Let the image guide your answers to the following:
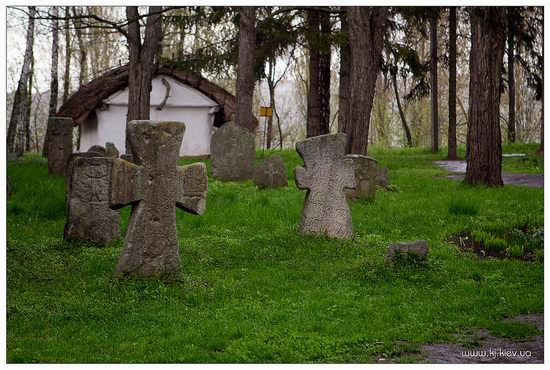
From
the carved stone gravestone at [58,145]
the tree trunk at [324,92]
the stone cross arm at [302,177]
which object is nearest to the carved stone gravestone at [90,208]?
the stone cross arm at [302,177]

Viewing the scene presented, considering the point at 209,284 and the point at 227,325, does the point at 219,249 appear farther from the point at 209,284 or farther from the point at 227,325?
the point at 227,325

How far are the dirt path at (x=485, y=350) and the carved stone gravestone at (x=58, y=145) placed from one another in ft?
48.4

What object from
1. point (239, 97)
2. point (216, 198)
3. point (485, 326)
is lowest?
point (485, 326)

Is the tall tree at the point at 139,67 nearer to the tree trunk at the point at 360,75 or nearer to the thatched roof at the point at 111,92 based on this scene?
the tree trunk at the point at 360,75

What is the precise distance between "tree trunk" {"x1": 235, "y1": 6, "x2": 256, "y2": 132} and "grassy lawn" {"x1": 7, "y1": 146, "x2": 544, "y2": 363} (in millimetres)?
8994

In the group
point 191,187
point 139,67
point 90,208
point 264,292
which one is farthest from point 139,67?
point 264,292

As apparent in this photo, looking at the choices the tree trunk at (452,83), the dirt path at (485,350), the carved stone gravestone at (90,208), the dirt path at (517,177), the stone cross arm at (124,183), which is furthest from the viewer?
the tree trunk at (452,83)

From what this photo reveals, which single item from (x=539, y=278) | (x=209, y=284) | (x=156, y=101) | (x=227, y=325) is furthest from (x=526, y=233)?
(x=156, y=101)

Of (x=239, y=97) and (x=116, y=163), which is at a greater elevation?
(x=239, y=97)

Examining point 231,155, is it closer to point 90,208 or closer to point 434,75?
point 90,208

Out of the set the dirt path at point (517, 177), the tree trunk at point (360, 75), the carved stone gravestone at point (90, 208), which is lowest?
the carved stone gravestone at point (90, 208)

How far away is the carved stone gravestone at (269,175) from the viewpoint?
19672 mm

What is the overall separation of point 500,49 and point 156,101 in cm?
1725

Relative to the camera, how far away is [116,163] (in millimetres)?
9570
